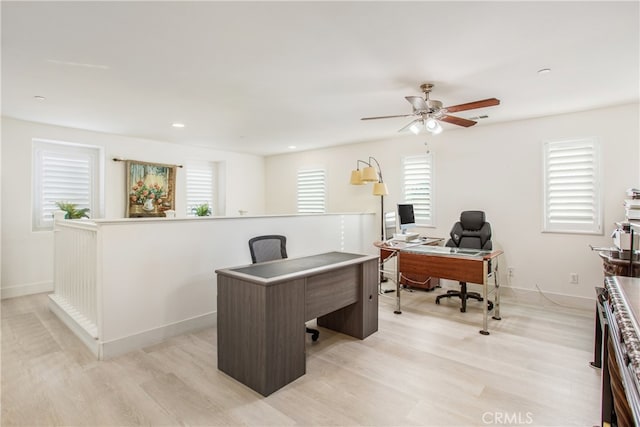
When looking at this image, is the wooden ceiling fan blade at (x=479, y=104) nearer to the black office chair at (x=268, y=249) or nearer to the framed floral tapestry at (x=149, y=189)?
the black office chair at (x=268, y=249)

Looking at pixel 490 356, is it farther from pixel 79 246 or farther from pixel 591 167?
pixel 79 246

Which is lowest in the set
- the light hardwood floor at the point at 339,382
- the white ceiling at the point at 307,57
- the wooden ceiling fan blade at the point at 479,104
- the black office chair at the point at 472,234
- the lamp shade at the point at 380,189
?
the light hardwood floor at the point at 339,382

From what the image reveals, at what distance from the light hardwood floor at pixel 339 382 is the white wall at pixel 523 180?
1.01m

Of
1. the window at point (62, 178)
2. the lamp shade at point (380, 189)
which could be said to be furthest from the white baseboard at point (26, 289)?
the lamp shade at point (380, 189)

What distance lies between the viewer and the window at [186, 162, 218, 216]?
20.9ft

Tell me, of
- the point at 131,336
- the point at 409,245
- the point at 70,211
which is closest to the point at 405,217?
the point at 409,245

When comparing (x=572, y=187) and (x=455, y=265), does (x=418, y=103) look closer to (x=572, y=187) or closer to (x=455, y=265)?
(x=455, y=265)

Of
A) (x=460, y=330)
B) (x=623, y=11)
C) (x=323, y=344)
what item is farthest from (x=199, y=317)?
(x=623, y=11)

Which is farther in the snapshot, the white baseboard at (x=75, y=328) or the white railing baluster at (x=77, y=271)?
the white railing baluster at (x=77, y=271)

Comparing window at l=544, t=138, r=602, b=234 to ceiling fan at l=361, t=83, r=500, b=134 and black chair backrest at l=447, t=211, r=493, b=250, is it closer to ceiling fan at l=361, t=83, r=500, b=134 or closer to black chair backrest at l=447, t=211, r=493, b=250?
black chair backrest at l=447, t=211, r=493, b=250

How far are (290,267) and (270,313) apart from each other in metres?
0.54

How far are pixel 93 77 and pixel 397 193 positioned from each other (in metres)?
4.38

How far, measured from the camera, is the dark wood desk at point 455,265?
322 centimetres

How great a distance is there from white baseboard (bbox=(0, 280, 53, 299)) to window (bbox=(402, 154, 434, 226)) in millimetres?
5611
